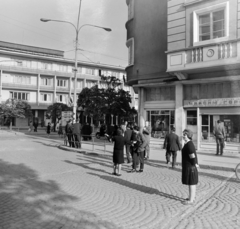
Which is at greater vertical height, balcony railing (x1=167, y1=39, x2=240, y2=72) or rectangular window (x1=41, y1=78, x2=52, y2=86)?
rectangular window (x1=41, y1=78, x2=52, y2=86)

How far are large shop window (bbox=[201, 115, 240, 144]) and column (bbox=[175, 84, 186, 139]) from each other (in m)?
1.15

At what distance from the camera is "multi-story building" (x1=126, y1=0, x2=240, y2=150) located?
1302 cm

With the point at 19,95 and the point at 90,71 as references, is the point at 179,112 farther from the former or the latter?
the point at 90,71

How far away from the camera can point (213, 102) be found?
1446 cm

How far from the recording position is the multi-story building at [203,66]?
1302cm

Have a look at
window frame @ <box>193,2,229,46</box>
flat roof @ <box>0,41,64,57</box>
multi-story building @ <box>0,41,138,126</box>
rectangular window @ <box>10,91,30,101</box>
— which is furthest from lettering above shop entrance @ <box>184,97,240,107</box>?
flat roof @ <box>0,41,64,57</box>

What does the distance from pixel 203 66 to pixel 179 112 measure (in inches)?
127

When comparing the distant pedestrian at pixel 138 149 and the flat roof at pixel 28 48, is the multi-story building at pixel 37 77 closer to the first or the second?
the flat roof at pixel 28 48

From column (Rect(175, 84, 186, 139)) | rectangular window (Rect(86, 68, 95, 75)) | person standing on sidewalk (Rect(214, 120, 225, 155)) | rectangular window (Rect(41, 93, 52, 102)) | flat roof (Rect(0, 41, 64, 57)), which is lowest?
person standing on sidewalk (Rect(214, 120, 225, 155))

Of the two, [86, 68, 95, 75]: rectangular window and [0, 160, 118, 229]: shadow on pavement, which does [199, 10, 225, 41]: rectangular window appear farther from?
[86, 68, 95, 75]: rectangular window

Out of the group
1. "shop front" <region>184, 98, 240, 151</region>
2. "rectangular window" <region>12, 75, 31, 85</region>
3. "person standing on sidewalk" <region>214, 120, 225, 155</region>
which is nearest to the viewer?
"person standing on sidewalk" <region>214, 120, 225, 155</region>

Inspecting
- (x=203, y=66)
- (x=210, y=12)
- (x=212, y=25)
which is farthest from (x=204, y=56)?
(x=210, y=12)

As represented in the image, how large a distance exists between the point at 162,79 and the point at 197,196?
10.5 m

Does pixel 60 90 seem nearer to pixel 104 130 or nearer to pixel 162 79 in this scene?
pixel 104 130
